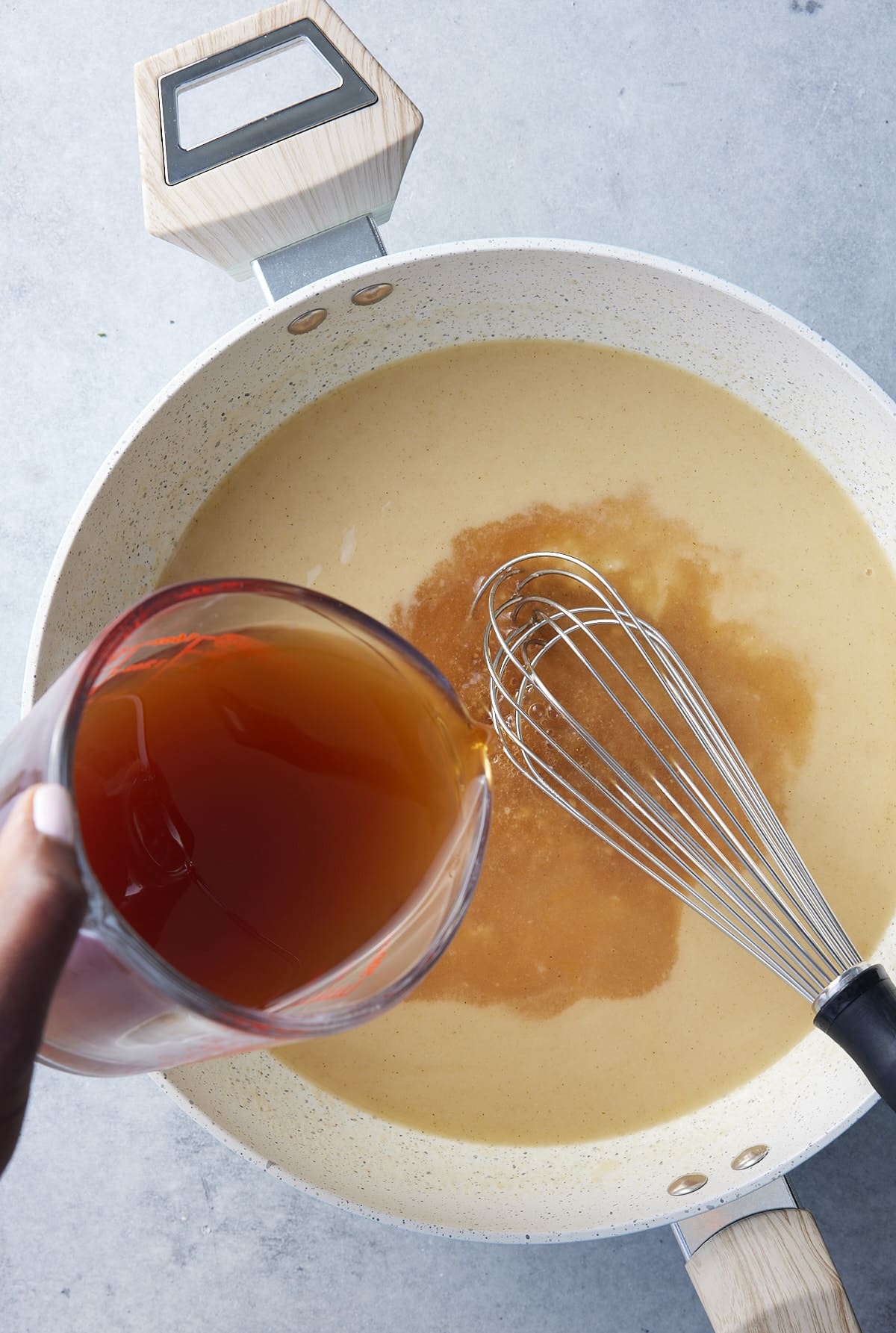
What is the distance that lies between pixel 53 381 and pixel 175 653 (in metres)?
0.48

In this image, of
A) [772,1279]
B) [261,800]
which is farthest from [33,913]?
[772,1279]

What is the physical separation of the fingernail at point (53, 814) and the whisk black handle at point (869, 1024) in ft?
1.34

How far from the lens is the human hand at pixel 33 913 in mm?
275

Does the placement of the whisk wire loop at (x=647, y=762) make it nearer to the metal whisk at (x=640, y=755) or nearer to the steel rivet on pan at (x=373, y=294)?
the metal whisk at (x=640, y=755)

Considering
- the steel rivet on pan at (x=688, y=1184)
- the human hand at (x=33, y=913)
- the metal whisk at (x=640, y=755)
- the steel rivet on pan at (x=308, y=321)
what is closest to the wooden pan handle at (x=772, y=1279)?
the steel rivet on pan at (x=688, y=1184)

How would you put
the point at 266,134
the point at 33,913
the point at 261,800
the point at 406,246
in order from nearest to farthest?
the point at 33,913
the point at 261,800
the point at 266,134
the point at 406,246

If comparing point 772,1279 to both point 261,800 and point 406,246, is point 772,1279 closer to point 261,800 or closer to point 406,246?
point 261,800

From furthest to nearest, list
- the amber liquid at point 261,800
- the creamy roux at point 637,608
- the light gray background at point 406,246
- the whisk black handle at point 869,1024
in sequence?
the light gray background at point 406,246, the creamy roux at point 637,608, the whisk black handle at point 869,1024, the amber liquid at point 261,800

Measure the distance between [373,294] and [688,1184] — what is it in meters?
0.56

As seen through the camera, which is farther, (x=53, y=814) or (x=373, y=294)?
(x=373, y=294)

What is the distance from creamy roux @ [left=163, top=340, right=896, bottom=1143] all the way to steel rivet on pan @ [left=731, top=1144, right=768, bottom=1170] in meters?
0.04

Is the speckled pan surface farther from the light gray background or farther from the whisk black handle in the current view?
the light gray background

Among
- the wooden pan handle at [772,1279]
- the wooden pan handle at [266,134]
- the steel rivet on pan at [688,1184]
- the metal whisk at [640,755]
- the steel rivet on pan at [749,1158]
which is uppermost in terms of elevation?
the wooden pan handle at [266,134]

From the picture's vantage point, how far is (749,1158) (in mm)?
607
